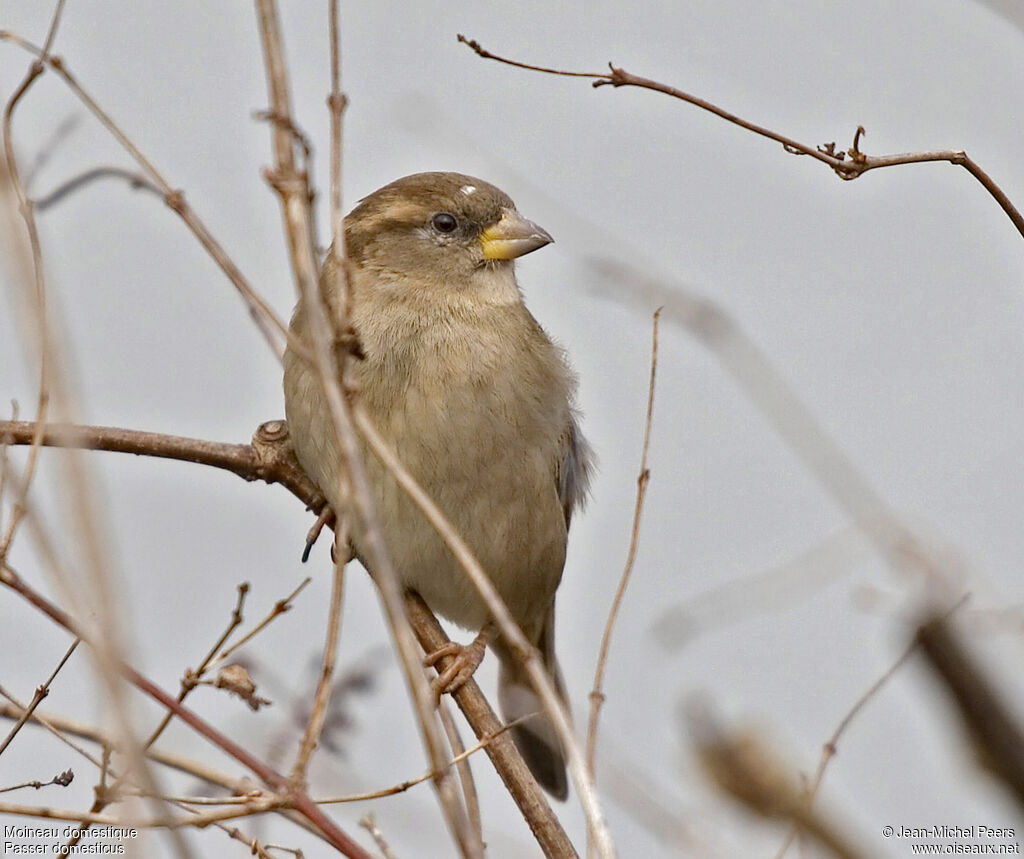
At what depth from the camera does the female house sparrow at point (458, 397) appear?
399cm

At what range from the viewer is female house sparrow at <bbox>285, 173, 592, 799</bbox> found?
13.1ft

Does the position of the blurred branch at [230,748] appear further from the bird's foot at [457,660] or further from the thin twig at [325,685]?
the bird's foot at [457,660]

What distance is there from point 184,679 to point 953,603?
1.76m

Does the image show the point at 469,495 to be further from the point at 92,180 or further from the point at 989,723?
the point at 989,723

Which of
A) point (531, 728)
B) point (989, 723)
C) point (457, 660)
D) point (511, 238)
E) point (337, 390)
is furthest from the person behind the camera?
point (531, 728)

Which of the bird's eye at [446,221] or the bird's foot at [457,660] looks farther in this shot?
the bird's eye at [446,221]

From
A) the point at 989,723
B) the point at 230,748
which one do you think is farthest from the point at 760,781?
the point at 230,748

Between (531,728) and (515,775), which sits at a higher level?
(531,728)

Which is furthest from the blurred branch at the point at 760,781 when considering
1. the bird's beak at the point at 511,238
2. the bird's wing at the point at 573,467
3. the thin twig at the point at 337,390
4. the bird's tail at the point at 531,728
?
the bird's tail at the point at 531,728

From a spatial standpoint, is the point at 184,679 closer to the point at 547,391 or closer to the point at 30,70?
the point at 30,70

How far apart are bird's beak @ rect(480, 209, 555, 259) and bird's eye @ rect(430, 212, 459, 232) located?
0.10 m

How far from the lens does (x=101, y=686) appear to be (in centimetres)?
116

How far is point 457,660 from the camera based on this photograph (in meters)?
4.00

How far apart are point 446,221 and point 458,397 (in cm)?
85
